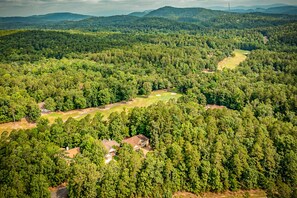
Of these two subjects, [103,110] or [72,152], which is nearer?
[72,152]

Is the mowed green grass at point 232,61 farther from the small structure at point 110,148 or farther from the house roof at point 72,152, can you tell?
the house roof at point 72,152

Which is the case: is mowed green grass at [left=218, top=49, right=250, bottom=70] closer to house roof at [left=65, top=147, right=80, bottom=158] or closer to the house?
the house

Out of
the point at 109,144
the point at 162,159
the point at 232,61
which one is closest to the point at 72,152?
the point at 109,144

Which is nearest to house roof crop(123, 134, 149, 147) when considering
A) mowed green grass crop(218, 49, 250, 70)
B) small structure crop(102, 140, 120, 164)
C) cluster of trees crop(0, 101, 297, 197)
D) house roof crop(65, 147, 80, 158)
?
cluster of trees crop(0, 101, 297, 197)

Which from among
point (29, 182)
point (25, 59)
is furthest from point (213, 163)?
point (25, 59)

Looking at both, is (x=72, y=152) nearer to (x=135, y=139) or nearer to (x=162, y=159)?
(x=135, y=139)

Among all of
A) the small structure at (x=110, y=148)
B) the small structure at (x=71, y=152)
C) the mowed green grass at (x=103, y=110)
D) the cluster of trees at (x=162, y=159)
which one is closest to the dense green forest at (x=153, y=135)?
the cluster of trees at (x=162, y=159)
